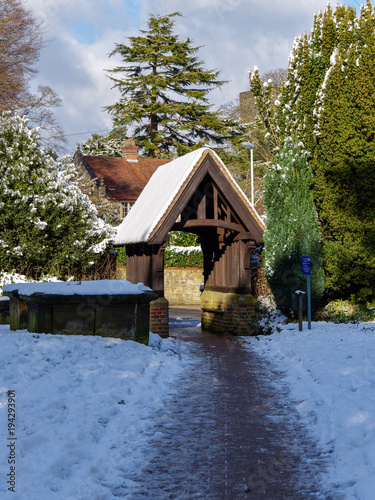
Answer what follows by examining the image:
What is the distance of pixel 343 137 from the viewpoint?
55.9 feet

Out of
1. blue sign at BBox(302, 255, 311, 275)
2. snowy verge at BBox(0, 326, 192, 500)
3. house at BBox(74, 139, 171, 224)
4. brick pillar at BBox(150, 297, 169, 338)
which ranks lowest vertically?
snowy verge at BBox(0, 326, 192, 500)

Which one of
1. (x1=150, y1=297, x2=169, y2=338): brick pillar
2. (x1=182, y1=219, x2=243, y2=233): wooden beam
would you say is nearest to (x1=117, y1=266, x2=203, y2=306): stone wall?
(x1=182, y1=219, x2=243, y2=233): wooden beam

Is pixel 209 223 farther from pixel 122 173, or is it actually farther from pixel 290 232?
pixel 122 173

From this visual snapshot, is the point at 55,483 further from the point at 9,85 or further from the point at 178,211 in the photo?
the point at 9,85

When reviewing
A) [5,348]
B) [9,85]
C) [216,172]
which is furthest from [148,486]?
[9,85]

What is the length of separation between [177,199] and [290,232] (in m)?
4.07

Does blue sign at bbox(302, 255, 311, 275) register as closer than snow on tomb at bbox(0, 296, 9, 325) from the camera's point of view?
Yes

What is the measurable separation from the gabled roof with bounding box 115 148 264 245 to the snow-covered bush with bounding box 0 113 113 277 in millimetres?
4356

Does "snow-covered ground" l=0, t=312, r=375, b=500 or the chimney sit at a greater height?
the chimney

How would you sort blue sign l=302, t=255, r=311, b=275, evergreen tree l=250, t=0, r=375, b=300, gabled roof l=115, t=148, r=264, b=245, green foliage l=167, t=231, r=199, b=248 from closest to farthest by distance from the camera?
blue sign l=302, t=255, r=311, b=275 → gabled roof l=115, t=148, r=264, b=245 → evergreen tree l=250, t=0, r=375, b=300 → green foliage l=167, t=231, r=199, b=248

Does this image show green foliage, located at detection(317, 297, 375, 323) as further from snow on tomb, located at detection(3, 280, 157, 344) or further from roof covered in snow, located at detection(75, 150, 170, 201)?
roof covered in snow, located at detection(75, 150, 170, 201)

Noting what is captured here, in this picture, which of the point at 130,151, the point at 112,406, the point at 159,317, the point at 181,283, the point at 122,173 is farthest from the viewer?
the point at 130,151

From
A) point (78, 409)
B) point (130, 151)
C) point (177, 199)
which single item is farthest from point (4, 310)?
point (130, 151)

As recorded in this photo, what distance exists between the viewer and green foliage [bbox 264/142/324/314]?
639 inches
